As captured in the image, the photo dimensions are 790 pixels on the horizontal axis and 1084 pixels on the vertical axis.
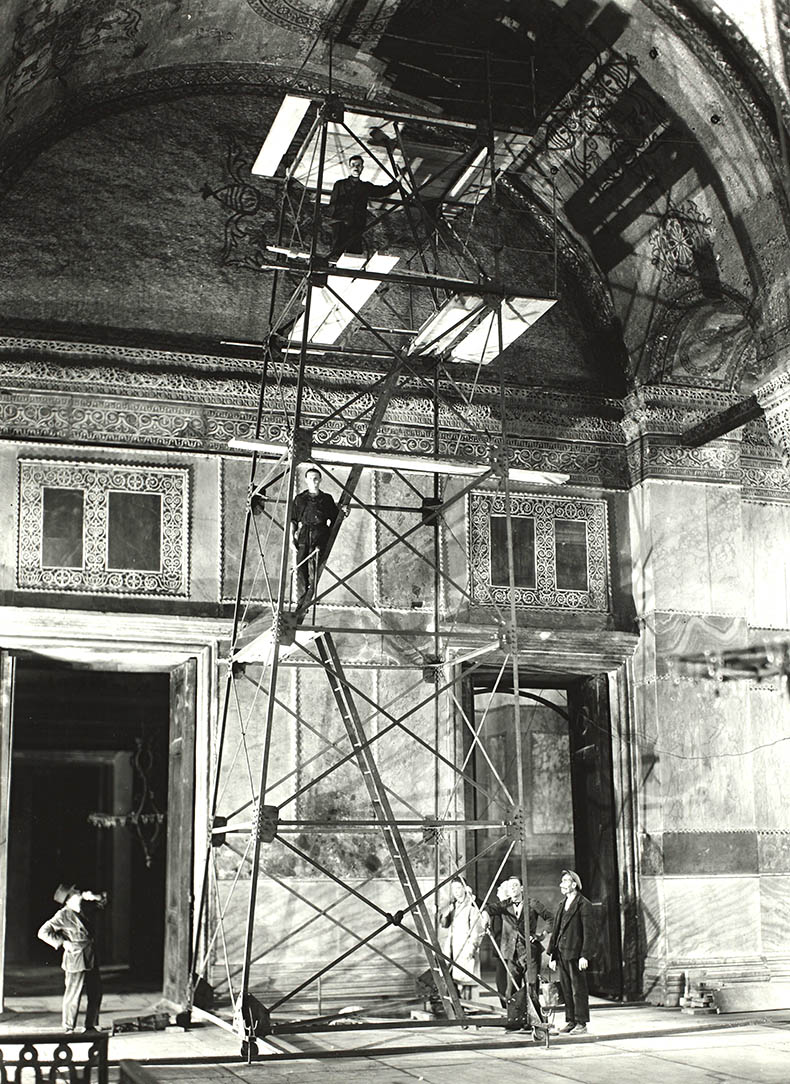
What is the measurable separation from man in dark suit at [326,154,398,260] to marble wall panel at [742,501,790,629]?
17.1 feet

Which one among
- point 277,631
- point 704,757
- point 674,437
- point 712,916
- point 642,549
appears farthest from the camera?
point 674,437

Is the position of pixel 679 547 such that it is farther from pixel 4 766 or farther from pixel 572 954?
pixel 4 766

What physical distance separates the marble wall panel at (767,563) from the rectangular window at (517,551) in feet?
7.53

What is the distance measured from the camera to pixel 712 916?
12.5 m

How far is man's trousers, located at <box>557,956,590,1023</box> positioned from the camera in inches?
418

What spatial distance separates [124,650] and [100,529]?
1065 millimetres

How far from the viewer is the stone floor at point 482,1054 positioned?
27.9ft

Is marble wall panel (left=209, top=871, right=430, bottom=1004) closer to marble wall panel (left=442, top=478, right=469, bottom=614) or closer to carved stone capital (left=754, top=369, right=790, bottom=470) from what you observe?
marble wall panel (left=442, top=478, right=469, bottom=614)

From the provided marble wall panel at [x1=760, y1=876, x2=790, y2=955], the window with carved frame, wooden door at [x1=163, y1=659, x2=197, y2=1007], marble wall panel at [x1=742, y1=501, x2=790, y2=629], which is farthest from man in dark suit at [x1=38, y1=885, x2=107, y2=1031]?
marble wall panel at [x1=742, y1=501, x2=790, y2=629]

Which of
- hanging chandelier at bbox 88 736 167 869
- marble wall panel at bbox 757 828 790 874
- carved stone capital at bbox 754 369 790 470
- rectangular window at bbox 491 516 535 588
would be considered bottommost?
marble wall panel at bbox 757 828 790 874

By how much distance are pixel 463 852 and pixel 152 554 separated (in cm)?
383

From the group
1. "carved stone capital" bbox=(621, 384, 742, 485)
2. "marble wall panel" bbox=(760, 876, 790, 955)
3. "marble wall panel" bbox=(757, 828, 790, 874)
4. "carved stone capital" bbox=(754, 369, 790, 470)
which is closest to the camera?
"carved stone capital" bbox=(754, 369, 790, 470)

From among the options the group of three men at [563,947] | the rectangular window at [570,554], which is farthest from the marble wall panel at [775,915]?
the rectangular window at [570,554]

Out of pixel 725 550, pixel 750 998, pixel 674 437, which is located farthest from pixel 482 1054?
pixel 674 437
